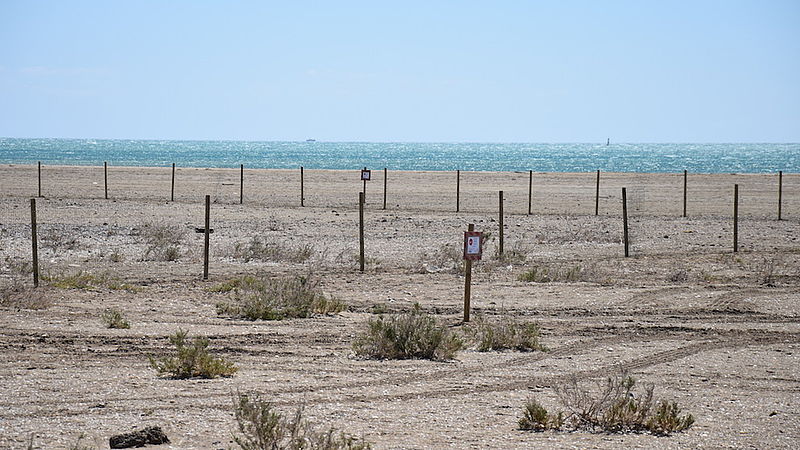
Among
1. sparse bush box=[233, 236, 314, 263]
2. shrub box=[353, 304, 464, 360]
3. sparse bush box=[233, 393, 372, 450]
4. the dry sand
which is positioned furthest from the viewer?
sparse bush box=[233, 236, 314, 263]

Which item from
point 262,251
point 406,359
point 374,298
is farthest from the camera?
point 262,251

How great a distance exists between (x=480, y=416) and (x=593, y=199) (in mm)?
39485

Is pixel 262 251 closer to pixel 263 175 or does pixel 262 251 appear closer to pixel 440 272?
pixel 440 272

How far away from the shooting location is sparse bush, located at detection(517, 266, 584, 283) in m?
18.9

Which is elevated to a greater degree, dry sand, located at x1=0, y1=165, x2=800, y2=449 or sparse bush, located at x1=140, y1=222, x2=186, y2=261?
sparse bush, located at x1=140, y1=222, x2=186, y2=261

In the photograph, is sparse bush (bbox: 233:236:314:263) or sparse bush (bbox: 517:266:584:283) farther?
sparse bush (bbox: 233:236:314:263)

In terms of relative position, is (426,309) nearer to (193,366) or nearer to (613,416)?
(193,366)

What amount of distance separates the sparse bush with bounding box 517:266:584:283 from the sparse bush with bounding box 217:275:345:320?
453 cm

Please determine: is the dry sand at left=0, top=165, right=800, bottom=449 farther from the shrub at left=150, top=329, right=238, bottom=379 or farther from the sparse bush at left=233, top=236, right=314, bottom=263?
the sparse bush at left=233, top=236, right=314, bottom=263

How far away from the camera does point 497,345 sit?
12.6m

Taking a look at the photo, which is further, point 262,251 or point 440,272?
point 262,251

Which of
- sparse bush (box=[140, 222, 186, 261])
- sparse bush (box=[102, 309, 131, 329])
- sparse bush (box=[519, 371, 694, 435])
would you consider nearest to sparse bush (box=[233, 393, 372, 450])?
sparse bush (box=[519, 371, 694, 435])

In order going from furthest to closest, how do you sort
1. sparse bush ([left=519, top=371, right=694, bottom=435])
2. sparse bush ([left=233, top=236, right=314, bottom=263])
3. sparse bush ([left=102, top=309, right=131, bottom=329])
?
sparse bush ([left=233, top=236, right=314, bottom=263]), sparse bush ([left=102, top=309, right=131, bottom=329]), sparse bush ([left=519, top=371, right=694, bottom=435])

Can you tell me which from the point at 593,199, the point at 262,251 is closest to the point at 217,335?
the point at 262,251
